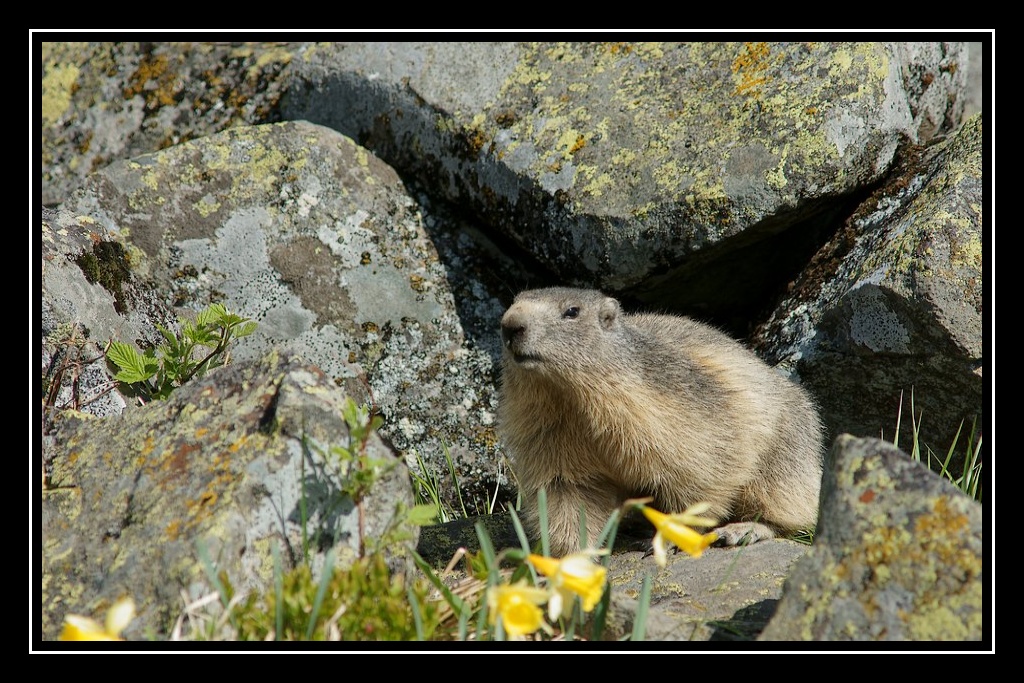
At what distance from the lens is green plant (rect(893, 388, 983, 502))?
6.27 metres

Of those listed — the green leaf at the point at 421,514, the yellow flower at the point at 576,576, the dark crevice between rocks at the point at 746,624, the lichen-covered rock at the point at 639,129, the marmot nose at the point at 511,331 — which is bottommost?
the dark crevice between rocks at the point at 746,624

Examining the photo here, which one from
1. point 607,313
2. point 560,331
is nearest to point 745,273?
point 607,313

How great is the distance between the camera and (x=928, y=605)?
3.60m

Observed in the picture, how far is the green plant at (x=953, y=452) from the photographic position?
6266mm

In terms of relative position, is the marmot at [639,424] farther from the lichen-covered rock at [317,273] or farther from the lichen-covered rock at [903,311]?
the lichen-covered rock at [317,273]

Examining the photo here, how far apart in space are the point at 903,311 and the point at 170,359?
500cm

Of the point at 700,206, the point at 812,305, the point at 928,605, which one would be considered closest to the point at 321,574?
the point at 928,605

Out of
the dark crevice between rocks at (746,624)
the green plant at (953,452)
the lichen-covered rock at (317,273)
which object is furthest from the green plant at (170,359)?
the green plant at (953,452)

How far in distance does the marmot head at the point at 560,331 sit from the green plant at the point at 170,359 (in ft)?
5.64

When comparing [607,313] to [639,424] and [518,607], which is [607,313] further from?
[518,607]

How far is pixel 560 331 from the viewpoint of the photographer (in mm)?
5961

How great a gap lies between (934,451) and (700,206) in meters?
2.53

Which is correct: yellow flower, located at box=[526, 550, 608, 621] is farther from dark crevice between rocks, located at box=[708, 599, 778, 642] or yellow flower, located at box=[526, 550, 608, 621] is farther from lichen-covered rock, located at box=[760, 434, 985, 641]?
dark crevice between rocks, located at box=[708, 599, 778, 642]
